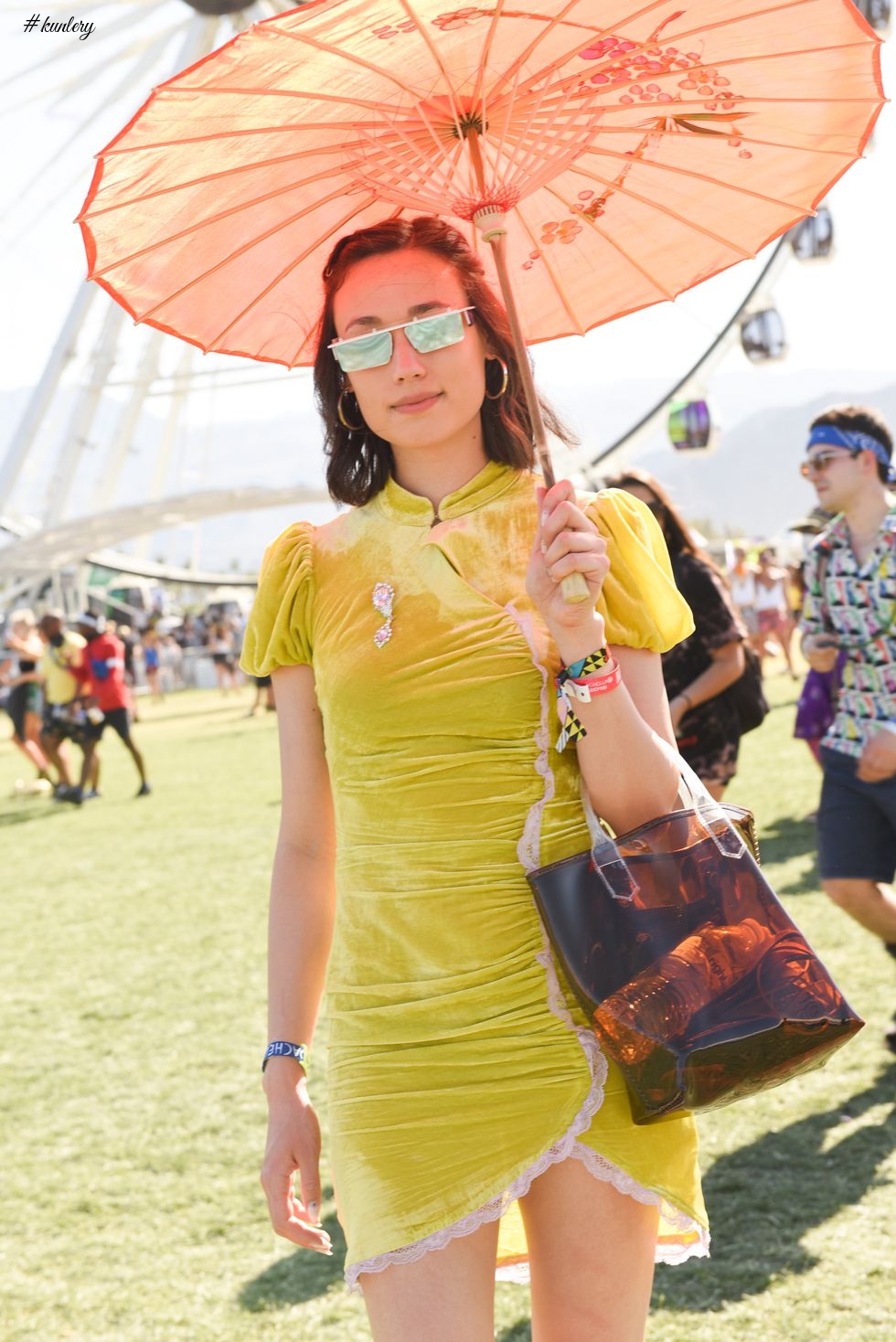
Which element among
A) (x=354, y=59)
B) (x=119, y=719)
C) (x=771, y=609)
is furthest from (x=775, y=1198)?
(x=771, y=609)

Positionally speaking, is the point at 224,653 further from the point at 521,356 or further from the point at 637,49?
the point at 521,356

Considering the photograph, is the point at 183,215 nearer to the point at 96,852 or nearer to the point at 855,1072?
the point at 855,1072

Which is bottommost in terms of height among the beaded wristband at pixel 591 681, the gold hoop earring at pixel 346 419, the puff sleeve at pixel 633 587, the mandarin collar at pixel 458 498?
the beaded wristband at pixel 591 681

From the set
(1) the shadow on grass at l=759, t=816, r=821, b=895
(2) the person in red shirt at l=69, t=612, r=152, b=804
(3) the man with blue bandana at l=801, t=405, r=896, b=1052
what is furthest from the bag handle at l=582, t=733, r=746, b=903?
(2) the person in red shirt at l=69, t=612, r=152, b=804

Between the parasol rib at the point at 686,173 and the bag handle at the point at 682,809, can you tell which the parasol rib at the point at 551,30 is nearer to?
the parasol rib at the point at 686,173

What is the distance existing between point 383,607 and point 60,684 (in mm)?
12863

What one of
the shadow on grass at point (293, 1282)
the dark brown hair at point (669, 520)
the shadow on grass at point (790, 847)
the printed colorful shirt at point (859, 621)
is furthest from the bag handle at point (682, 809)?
the shadow on grass at point (790, 847)

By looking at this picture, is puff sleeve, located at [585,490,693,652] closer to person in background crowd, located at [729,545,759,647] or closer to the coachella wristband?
the coachella wristband

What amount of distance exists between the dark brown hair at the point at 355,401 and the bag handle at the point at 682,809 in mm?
572

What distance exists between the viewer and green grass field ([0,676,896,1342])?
139 inches

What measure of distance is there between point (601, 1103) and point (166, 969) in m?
5.88

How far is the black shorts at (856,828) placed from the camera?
4359mm

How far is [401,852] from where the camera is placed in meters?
1.97

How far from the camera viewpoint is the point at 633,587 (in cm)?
201
